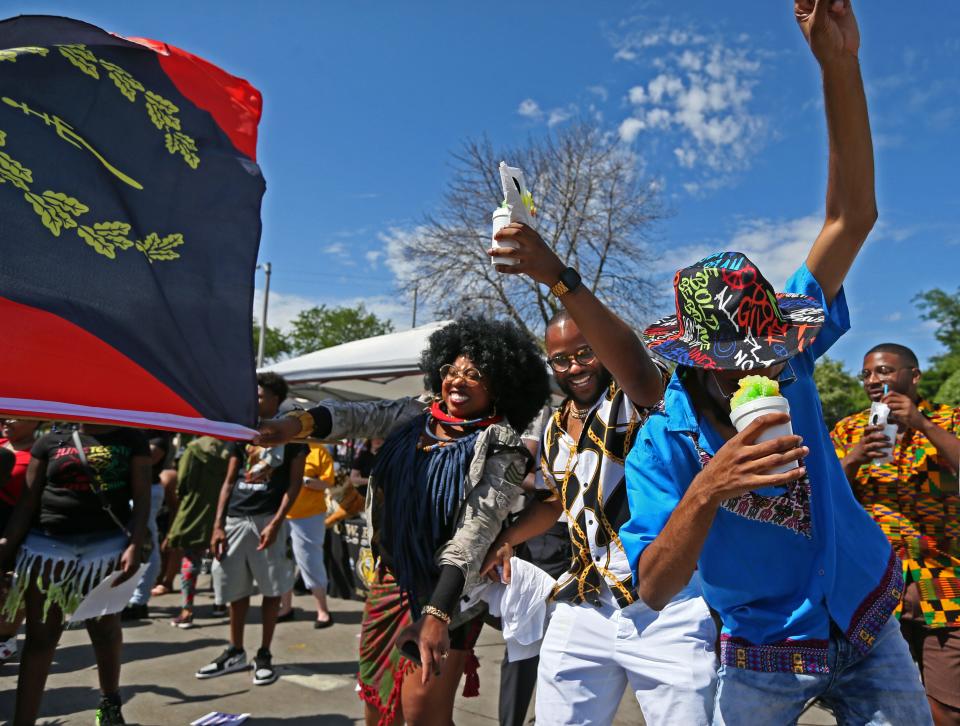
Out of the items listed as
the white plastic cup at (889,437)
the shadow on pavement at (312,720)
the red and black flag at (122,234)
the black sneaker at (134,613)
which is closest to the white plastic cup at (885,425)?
the white plastic cup at (889,437)

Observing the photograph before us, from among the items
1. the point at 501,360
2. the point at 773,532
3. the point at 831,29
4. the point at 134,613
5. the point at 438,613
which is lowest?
the point at 134,613

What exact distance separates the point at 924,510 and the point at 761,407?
9.91 feet

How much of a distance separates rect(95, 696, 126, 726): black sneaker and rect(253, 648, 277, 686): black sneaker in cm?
109

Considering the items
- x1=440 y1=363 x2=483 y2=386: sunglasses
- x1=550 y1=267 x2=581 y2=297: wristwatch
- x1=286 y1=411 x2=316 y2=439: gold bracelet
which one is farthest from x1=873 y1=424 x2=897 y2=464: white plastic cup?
x1=286 y1=411 x2=316 y2=439: gold bracelet

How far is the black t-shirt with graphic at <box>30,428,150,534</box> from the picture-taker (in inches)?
171

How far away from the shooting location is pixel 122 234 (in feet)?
9.89

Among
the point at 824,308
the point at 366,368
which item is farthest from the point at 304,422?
the point at 366,368

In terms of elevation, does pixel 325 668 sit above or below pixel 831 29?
below

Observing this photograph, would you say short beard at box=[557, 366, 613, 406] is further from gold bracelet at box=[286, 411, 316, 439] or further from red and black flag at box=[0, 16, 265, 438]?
red and black flag at box=[0, 16, 265, 438]

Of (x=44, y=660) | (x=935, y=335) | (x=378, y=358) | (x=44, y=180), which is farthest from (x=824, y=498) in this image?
(x=935, y=335)

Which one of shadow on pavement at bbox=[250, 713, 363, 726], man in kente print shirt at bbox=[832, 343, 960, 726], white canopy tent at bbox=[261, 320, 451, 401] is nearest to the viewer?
man in kente print shirt at bbox=[832, 343, 960, 726]

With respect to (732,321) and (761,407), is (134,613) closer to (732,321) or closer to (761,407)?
(732,321)

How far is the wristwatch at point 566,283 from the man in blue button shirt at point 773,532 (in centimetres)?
28

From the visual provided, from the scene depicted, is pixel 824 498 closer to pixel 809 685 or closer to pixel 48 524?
pixel 809 685
